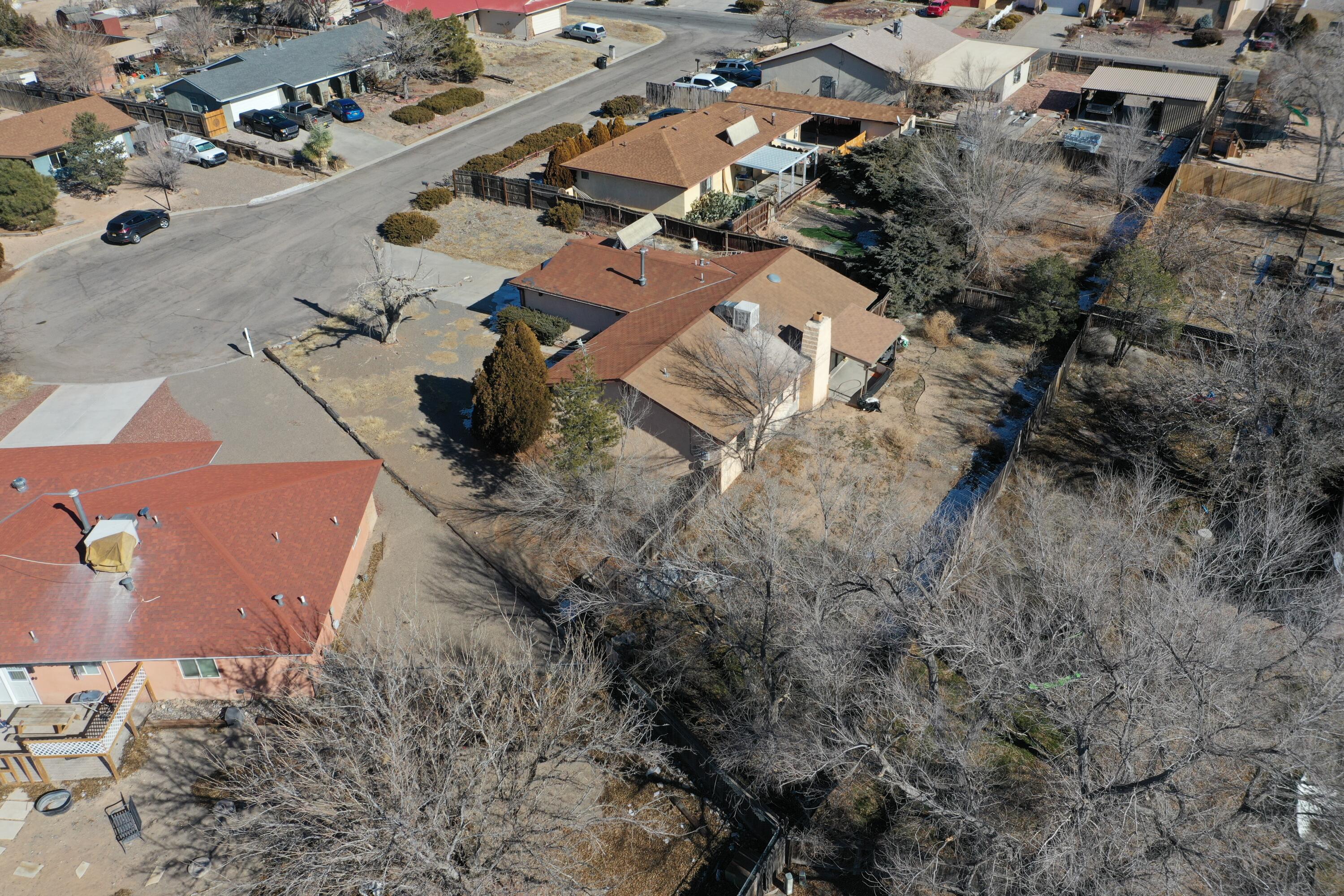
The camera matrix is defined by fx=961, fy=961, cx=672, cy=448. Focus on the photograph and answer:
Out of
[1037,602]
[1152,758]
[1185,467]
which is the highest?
[1152,758]

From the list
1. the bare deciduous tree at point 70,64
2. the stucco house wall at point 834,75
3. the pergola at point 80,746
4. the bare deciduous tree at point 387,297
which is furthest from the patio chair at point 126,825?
the bare deciduous tree at point 70,64

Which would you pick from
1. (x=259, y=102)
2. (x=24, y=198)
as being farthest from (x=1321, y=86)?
(x=24, y=198)

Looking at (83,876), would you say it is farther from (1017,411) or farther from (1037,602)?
(1017,411)

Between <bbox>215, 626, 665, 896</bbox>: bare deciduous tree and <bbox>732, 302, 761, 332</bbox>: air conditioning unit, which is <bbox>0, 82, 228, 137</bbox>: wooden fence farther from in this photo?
<bbox>215, 626, 665, 896</bbox>: bare deciduous tree

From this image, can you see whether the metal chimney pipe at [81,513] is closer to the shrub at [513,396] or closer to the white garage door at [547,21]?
the shrub at [513,396]

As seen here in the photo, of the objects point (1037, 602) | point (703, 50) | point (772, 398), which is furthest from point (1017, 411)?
point (703, 50)

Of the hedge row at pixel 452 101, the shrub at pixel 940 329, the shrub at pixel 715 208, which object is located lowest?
the shrub at pixel 940 329
